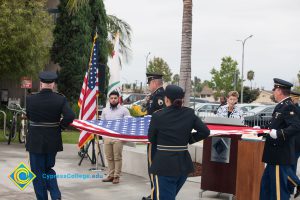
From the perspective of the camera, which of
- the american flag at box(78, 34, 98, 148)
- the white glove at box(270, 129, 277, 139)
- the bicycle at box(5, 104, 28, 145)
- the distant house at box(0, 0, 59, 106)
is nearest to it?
the white glove at box(270, 129, 277, 139)

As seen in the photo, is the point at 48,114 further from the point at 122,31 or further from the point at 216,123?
the point at 122,31

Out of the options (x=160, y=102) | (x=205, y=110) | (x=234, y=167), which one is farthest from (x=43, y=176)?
(x=205, y=110)

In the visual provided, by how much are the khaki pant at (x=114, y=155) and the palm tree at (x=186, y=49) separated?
275cm

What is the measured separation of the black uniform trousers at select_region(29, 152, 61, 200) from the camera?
23.7 feet

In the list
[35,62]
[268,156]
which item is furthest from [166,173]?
[35,62]

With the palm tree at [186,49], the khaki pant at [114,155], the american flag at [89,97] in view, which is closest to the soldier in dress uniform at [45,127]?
the khaki pant at [114,155]

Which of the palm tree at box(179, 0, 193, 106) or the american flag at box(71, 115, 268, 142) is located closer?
the american flag at box(71, 115, 268, 142)

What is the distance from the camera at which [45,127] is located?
7.16m

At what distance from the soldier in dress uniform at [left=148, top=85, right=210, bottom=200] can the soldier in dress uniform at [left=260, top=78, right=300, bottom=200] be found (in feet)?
4.58

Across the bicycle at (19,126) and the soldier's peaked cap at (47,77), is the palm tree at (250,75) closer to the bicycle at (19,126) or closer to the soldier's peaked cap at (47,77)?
the bicycle at (19,126)

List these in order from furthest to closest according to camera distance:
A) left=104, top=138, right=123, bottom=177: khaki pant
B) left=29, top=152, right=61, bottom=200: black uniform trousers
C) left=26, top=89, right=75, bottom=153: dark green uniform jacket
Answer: left=104, top=138, right=123, bottom=177: khaki pant → left=29, top=152, right=61, bottom=200: black uniform trousers → left=26, top=89, right=75, bottom=153: dark green uniform jacket

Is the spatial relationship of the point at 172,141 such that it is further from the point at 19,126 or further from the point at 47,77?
the point at 19,126

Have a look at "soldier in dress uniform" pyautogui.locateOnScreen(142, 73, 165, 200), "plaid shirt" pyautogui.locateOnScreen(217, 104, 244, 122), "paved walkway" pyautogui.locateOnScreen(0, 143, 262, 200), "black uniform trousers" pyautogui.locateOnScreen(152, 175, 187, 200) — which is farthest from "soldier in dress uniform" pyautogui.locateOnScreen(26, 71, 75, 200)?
"plaid shirt" pyautogui.locateOnScreen(217, 104, 244, 122)

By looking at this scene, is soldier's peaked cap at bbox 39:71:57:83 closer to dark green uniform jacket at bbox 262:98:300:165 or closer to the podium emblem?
the podium emblem
